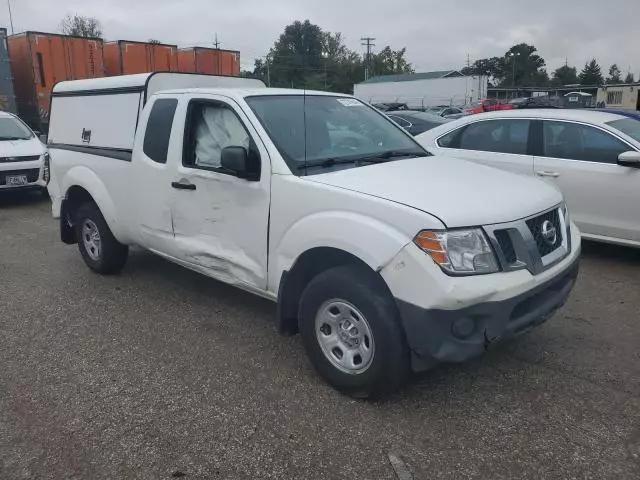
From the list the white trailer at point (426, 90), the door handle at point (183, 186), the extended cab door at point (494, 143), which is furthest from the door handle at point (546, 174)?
the white trailer at point (426, 90)

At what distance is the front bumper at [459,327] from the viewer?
2.89m

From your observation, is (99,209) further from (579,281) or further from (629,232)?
(629,232)

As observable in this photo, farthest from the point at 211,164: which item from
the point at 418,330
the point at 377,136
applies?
the point at 418,330

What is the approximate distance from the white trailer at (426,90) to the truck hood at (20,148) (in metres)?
43.9

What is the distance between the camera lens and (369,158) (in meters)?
3.93

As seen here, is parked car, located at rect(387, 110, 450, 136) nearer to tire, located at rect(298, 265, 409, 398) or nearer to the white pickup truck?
the white pickup truck

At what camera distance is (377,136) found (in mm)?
4328

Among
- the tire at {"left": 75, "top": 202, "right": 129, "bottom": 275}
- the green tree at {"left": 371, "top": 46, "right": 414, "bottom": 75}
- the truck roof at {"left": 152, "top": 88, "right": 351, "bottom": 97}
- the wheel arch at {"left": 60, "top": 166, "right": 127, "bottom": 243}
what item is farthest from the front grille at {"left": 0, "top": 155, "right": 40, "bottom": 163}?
the green tree at {"left": 371, "top": 46, "right": 414, "bottom": 75}

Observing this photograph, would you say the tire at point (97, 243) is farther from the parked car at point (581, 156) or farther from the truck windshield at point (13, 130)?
the truck windshield at point (13, 130)

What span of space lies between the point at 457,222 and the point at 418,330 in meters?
0.58

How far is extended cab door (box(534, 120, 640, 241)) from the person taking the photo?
563 cm

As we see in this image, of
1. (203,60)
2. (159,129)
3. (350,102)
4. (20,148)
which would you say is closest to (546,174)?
(350,102)

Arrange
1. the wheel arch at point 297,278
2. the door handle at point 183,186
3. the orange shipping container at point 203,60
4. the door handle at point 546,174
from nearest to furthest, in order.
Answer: the wheel arch at point 297,278, the door handle at point 183,186, the door handle at point 546,174, the orange shipping container at point 203,60

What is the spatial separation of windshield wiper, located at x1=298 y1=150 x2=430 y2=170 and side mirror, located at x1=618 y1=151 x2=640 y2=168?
7.97 feet
